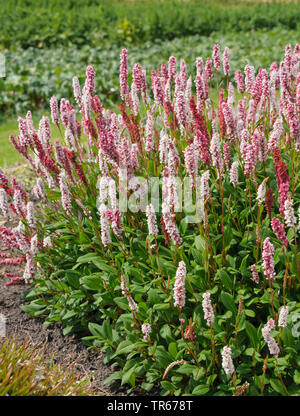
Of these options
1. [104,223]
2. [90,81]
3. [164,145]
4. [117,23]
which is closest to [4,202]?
[104,223]

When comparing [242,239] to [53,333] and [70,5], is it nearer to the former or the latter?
[53,333]

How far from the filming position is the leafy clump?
9.60ft

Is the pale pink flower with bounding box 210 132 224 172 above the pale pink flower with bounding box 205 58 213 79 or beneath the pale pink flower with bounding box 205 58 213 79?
beneath

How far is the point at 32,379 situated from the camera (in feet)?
9.89

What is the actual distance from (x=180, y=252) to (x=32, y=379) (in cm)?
127

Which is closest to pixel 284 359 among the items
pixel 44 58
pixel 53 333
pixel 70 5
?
pixel 53 333

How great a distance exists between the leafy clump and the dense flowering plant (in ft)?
1.11

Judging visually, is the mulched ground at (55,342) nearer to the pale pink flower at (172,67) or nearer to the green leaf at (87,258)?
the green leaf at (87,258)

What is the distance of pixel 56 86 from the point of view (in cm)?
1111

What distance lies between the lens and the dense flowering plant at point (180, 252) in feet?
9.72

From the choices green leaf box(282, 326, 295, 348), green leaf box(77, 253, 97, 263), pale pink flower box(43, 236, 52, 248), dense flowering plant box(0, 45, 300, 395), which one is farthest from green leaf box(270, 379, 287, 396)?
pale pink flower box(43, 236, 52, 248)

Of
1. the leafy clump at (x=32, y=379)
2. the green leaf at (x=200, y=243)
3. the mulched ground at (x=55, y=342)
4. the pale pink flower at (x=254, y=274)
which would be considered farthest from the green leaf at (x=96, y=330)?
the pale pink flower at (x=254, y=274)

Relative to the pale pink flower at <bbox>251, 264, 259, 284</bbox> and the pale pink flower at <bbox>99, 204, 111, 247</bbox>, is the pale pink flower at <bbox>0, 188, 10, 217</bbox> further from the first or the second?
the pale pink flower at <bbox>251, 264, 259, 284</bbox>

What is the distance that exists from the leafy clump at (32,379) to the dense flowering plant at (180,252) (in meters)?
0.34
